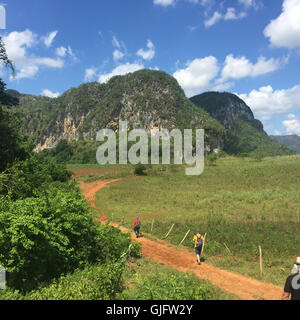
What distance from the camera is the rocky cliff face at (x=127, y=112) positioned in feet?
422

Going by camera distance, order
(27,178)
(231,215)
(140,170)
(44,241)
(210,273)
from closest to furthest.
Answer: (44,241) < (210,273) < (27,178) < (231,215) < (140,170)

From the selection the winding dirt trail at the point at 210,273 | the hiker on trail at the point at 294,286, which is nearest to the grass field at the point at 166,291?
the winding dirt trail at the point at 210,273

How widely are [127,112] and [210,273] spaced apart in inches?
5155

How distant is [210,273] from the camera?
10.1 m

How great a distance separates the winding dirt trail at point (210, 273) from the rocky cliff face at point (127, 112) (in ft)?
358

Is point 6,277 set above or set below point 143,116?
below

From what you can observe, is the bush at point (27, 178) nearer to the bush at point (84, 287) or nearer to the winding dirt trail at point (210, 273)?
the bush at point (84, 287)

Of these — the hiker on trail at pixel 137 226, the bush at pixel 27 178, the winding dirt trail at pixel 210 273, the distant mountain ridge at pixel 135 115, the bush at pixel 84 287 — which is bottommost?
the winding dirt trail at pixel 210 273

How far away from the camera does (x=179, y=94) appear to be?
5955 inches

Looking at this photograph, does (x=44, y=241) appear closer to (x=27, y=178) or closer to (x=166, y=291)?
(x=166, y=291)

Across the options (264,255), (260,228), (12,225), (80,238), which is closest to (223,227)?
(260,228)

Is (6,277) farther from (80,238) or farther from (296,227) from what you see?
(296,227)

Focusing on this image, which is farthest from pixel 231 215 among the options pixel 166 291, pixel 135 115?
pixel 135 115

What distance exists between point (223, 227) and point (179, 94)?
144626 millimetres
